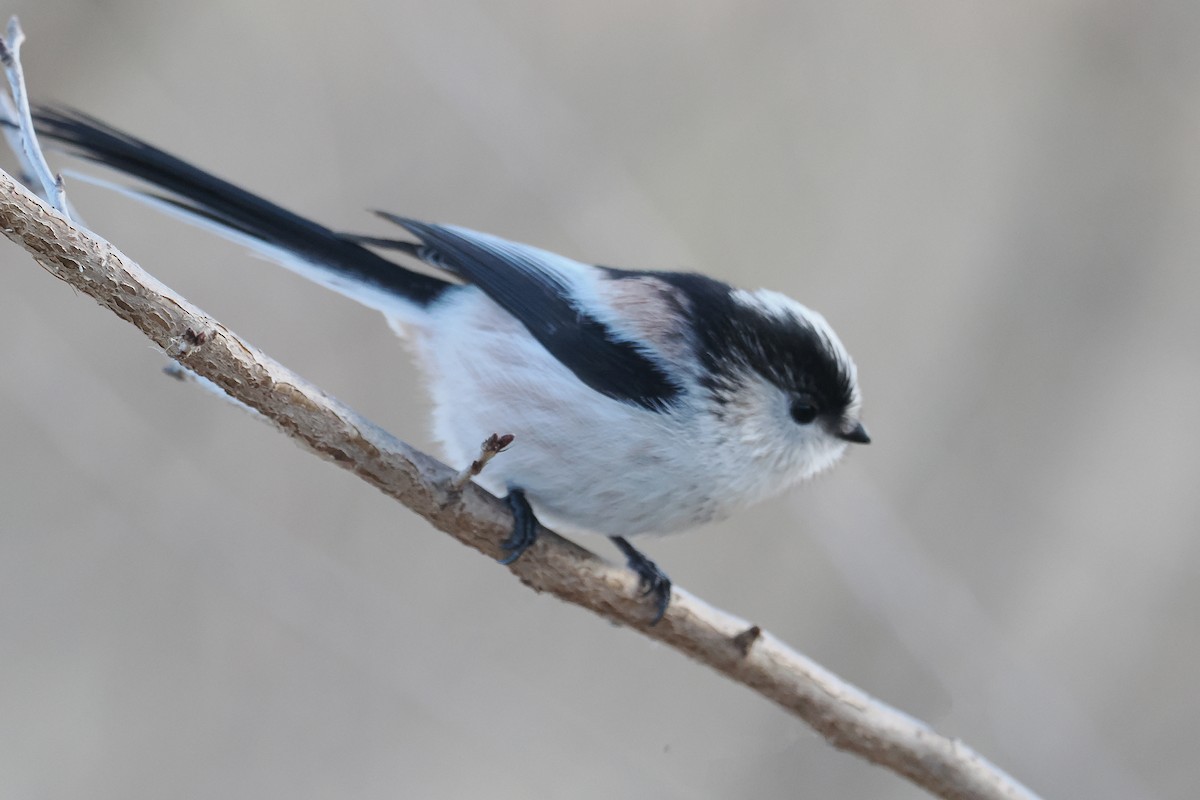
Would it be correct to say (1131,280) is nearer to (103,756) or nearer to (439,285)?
(439,285)

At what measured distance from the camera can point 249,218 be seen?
7.32ft

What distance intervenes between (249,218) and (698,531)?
224 centimetres

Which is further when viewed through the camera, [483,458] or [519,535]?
[519,535]

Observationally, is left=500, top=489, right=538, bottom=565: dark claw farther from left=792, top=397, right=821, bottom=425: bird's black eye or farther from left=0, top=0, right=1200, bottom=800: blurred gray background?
left=0, top=0, right=1200, bottom=800: blurred gray background

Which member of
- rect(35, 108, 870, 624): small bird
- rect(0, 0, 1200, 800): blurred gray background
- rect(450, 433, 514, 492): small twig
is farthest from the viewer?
rect(0, 0, 1200, 800): blurred gray background

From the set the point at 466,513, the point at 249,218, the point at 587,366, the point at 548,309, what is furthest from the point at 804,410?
the point at 249,218

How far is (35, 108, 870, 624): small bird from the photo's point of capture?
215 cm

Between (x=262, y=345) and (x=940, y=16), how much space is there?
3505 mm

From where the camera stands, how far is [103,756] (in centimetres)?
370

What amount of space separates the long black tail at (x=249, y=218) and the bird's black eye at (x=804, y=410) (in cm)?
93

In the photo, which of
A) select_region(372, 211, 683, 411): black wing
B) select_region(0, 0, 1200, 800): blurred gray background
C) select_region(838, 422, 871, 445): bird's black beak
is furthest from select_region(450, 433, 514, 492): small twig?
select_region(0, 0, 1200, 800): blurred gray background

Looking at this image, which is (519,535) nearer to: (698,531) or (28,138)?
(28,138)

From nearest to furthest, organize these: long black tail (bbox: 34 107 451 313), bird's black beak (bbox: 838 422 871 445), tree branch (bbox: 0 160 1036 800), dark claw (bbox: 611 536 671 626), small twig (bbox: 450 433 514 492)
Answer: tree branch (bbox: 0 160 1036 800) → small twig (bbox: 450 433 514 492) → long black tail (bbox: 34 107 451 313) → dark claw (bbox: 611 536 671 626) → bird's black beak (bbox: 838 422 871 445)

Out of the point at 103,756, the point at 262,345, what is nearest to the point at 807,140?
the point at 262,345
